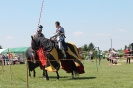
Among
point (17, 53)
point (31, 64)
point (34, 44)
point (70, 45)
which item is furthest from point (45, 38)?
point (17, 53)

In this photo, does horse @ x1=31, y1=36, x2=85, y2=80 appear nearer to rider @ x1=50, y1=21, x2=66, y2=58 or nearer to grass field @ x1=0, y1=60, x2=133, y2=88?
rider @ x1=50, y1=21, x2=66, y2=58

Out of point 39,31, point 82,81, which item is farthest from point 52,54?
point 82,81

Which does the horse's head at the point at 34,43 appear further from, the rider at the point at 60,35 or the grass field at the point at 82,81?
the grass field at the point at 82,81

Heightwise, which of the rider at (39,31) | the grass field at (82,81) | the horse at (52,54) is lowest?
the grass field at (82,81)

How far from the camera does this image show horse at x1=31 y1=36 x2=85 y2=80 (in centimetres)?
1273

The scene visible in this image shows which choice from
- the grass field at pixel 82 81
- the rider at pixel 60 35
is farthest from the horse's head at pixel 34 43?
the grass field at pixel 82 81

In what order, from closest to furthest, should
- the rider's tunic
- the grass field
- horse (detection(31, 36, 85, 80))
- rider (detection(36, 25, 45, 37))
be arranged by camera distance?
the grass field, horse (detection(31, 36, 85, 80)), the rider's tunic, rider (detection(36, 25, 45, 37))

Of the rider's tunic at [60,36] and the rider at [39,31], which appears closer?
the rider's tunic at [60,36]

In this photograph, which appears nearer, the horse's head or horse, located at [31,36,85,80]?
horse, located at [31,36,85,80]

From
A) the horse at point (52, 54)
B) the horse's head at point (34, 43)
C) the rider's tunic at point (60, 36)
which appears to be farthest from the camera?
the rider's tunic at point (60, 36)

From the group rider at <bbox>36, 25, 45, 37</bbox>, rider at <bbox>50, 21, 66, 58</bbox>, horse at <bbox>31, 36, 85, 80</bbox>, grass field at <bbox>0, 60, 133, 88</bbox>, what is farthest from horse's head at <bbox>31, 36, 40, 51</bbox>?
grass field at <bbox>0, 60, 133, 88</bbox>

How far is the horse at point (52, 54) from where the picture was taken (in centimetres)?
1273

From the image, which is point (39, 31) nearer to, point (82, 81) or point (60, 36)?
point (60, 36)

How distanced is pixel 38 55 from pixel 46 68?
0.79m
